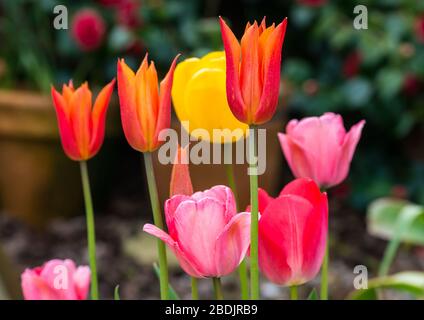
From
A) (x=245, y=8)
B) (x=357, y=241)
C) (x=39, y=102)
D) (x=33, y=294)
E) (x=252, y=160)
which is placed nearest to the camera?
(x=252, y=160)

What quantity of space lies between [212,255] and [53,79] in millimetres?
2429

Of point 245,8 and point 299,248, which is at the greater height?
point 245,8

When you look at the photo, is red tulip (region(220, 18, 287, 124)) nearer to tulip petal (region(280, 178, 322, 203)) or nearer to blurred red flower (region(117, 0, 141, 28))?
tulip petal (region(280, 178, 322, 203))

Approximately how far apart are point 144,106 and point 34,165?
2.33 metres

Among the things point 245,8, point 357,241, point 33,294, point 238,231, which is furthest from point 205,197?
point 245,8

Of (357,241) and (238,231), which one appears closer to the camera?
(238,231)

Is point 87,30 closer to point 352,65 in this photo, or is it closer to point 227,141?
point 352,65

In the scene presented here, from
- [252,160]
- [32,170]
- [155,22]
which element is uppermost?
[155,22]

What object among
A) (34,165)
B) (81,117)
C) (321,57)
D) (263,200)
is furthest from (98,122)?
(321,57)

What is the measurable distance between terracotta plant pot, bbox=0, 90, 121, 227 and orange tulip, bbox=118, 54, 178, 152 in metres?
2.13

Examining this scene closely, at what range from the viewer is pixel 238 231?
1.69ft

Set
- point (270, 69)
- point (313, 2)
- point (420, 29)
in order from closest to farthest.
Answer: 1. point (270, 69)
2. point (420, 29)
3. point (313, 2)

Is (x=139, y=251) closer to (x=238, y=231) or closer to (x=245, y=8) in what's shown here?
(x=245, y=8)

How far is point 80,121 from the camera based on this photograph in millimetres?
567
